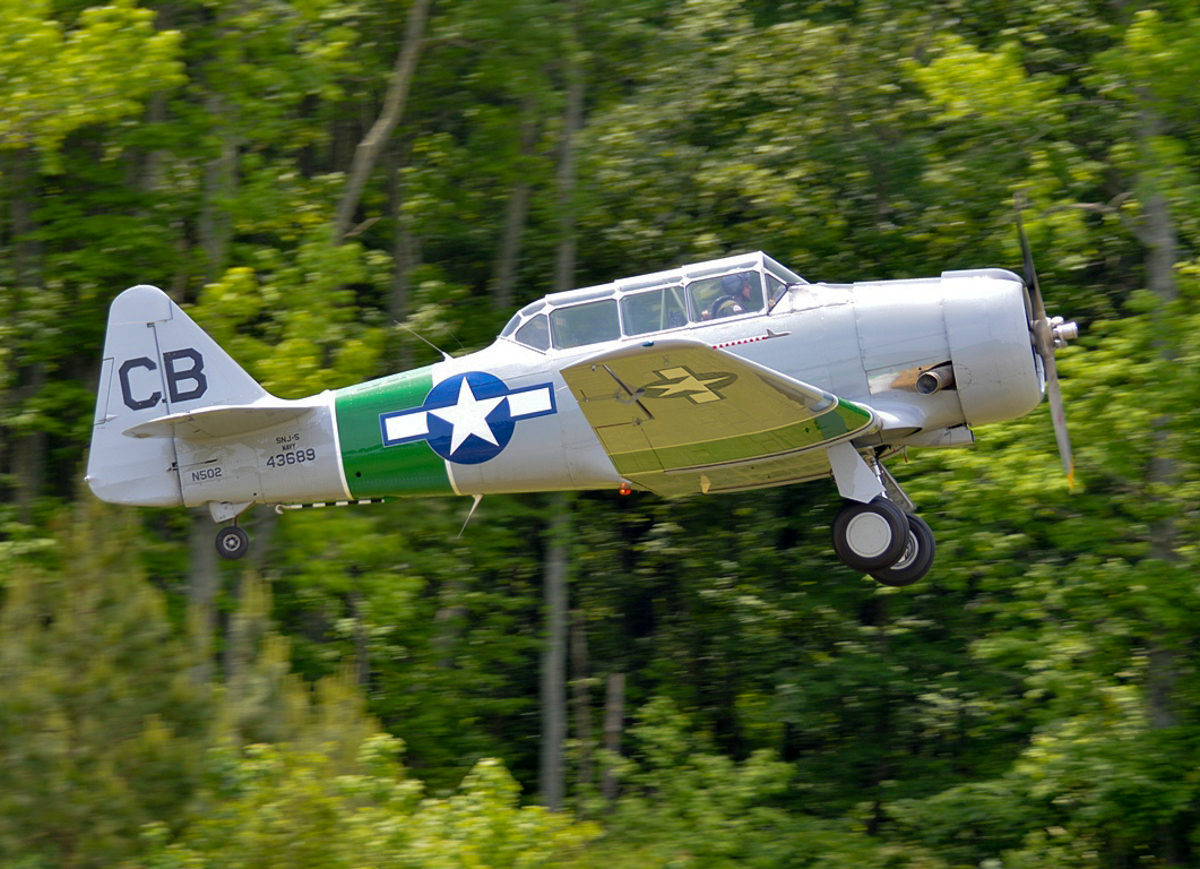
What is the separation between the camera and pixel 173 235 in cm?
1562

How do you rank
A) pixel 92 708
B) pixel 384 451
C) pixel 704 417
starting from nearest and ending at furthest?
pixel 704 417
pixel 384 451
pixel 92 708

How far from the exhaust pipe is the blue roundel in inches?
110

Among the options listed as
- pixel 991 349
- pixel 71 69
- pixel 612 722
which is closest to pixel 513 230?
pixel 71 69

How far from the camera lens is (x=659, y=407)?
975cm

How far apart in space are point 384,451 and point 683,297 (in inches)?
93.9

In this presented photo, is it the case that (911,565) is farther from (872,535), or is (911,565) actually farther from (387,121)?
(387,121)

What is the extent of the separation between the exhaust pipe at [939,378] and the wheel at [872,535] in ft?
2.68

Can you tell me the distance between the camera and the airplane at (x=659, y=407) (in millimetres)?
9898

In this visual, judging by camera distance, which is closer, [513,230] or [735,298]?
[735,298]

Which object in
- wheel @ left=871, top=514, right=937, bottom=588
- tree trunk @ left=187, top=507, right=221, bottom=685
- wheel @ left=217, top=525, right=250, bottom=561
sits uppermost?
wheel @ left=217, top=525, right=250, bottom=561

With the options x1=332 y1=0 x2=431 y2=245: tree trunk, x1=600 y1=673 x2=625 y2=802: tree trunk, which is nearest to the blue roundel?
x1=600 y1=673 x2=625 y2=802: tree trunk

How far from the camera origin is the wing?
9156 millimetres

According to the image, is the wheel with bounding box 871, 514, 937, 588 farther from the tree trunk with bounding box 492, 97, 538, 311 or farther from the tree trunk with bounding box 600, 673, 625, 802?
the tree trunk with bounding box 492, 97, 538, 311

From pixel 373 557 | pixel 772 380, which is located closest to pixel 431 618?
pixel 373 557
